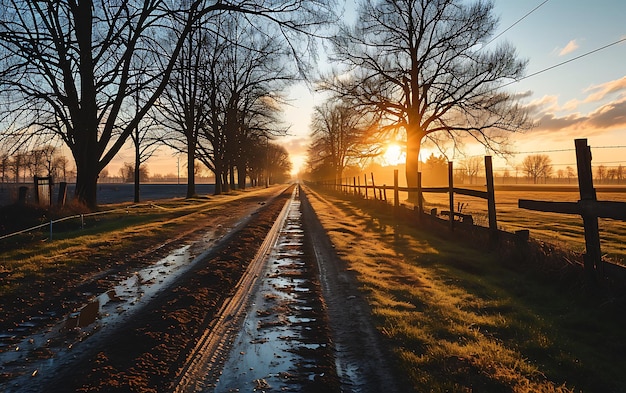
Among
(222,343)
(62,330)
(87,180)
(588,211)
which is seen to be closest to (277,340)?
(222,343)

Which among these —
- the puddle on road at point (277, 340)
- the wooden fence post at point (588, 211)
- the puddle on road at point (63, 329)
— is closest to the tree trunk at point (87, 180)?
the puddle on road at point (63, 329)

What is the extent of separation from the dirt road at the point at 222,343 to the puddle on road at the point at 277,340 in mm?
10

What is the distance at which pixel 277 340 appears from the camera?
4117mm

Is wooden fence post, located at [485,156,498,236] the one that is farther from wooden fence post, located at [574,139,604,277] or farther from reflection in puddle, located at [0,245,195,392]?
reflection in puddle, located at [0,245,195,392]

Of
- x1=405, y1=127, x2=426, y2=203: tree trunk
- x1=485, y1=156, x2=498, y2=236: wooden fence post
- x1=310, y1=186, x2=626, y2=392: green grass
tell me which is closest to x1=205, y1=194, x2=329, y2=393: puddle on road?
x1=310, y1=186, x2=626, y2=392: green grass

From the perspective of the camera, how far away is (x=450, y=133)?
973 inches

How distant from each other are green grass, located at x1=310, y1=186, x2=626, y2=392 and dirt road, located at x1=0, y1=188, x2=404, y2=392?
369mm

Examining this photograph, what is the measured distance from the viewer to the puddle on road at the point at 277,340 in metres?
3.26

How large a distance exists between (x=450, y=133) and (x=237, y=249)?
19200mm

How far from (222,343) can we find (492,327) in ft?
9.78

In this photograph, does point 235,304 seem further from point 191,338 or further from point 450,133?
point 450,133

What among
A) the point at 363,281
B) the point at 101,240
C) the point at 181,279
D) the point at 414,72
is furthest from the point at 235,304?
the point at 414,72

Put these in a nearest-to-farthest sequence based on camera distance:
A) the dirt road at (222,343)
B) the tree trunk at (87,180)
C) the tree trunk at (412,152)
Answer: the dirt road at (222,343) < the tree trunk at (87,180) < the tree trunk at (412,152)

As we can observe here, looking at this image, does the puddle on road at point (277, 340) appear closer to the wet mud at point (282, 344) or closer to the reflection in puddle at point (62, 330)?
the wet mud at point (282, 344)
